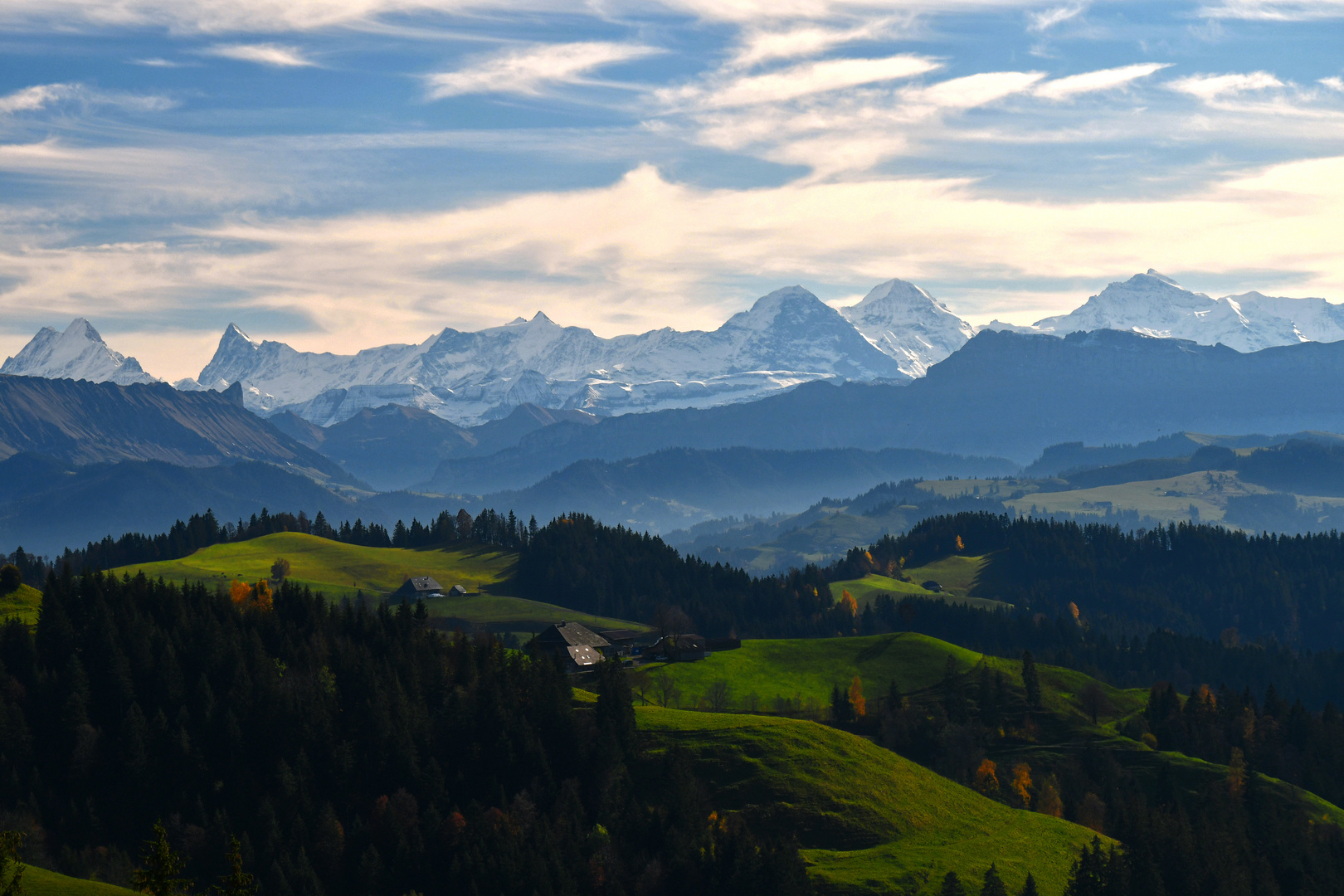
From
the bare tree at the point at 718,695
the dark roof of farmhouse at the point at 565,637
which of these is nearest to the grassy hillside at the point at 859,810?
the bare tree at the point at 718,695

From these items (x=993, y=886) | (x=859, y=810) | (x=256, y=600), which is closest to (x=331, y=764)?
(x=256, y=600)

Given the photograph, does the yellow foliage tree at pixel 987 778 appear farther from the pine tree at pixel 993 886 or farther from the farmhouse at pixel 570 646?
the farmhouse at pixel 570 646

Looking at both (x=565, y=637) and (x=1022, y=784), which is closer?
(x=1022, y=784)

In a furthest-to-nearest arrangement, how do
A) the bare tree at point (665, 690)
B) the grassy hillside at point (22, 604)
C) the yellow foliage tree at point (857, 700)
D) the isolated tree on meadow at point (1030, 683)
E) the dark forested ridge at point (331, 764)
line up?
the isolated tree on meadow at point (1030, 683) < the yellow foliage tree at point (857, 700) < the bare tree at point (665, 690) < the grassy hillside at point (22, 604) < the dark forested ridge at point (331, 764)

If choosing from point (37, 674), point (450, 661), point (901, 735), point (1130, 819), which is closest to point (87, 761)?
point (37, 674)

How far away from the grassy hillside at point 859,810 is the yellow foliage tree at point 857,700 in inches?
967

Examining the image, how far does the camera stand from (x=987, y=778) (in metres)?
158

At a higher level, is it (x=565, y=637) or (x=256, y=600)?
(x=256, y=600)

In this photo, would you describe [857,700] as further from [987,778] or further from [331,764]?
[331,764]

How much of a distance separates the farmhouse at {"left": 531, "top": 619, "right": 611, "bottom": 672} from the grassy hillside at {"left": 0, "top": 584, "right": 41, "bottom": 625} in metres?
62.4

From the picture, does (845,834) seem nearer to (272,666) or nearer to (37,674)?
(272,666)

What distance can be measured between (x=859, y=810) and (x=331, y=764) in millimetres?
54632

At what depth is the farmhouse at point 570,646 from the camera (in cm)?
18300

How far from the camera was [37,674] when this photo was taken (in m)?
137
